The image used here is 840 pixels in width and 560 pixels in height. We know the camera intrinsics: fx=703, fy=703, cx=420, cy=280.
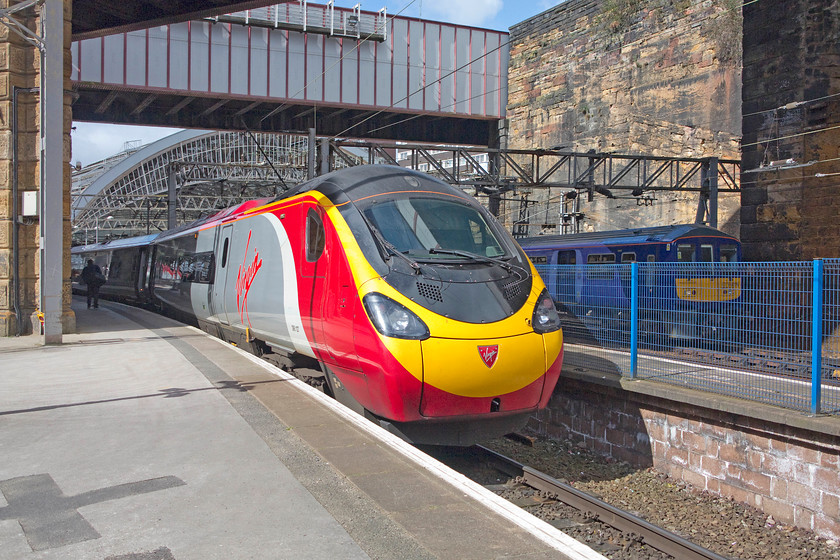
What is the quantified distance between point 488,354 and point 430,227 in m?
1.75

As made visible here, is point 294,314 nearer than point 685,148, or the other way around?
point 294,314

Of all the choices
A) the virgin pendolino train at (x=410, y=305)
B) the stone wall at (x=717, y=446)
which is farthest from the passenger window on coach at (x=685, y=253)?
the virgin pendolino train at (x=410, y=305)

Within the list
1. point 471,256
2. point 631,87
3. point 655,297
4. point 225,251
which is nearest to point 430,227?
point 471,256

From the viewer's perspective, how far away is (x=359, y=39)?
2712 centimetres

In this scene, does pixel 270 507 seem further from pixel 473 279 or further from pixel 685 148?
pixel 685 148

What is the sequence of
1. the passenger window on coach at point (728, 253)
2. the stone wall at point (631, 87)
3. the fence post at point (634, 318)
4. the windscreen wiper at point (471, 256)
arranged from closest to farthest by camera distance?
the windscreen wiper at point (471, 256), the fence post at point (634, 318), the passenger window on coach at point (728, 253), the stone wall at point (631, 87)

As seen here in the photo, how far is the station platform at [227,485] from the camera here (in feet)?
12.5

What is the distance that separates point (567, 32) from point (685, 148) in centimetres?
881

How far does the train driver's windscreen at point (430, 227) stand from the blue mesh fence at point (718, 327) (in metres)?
2.69

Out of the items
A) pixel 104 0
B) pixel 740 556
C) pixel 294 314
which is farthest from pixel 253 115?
pixel 740 556

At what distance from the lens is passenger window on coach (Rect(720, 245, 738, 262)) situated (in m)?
15.8

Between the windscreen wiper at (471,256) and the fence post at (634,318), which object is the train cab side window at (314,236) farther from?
the fence post at (634,318)

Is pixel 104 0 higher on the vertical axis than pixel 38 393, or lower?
higher

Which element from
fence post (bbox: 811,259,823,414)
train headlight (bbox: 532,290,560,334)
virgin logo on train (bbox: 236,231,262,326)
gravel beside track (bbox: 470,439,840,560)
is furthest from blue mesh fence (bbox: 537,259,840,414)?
virgin logo on train (bbox: 236,231,262,326)
